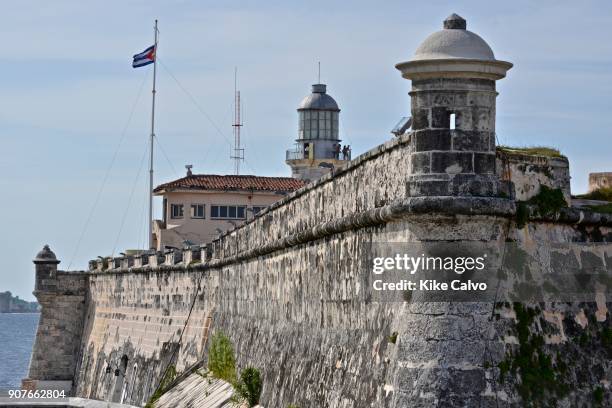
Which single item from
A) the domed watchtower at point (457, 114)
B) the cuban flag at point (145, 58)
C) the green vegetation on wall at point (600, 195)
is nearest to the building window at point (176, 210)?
the cuban flag at point (145, 58)

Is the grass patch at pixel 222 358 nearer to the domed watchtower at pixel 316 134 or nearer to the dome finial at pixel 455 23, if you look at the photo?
the dome finial at pixel 455 23

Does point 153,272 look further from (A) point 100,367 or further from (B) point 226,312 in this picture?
(B) point 226,312

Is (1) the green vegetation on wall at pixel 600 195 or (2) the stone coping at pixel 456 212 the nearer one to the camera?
(2) the stone coping at pixel 456 212

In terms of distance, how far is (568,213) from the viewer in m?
14.3

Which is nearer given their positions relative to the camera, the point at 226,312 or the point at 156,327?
the point at 226,312

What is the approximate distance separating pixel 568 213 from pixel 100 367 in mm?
29385

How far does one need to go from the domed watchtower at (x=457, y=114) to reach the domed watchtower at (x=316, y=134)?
4257 cm

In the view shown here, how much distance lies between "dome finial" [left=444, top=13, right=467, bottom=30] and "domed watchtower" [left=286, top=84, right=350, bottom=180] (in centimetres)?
4227

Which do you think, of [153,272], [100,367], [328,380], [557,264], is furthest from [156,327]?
[557,264]

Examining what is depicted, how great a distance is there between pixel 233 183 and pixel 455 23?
1660 inches

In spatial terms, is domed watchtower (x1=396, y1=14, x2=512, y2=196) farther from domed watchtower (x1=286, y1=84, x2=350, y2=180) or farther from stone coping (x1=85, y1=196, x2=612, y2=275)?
domed watchtower (x1=286, y1=84, x2=350, y2=180)

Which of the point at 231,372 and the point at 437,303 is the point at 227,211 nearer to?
the point at 231,372

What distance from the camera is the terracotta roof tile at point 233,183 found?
55.2 metres

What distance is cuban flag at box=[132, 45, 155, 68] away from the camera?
178 ft
